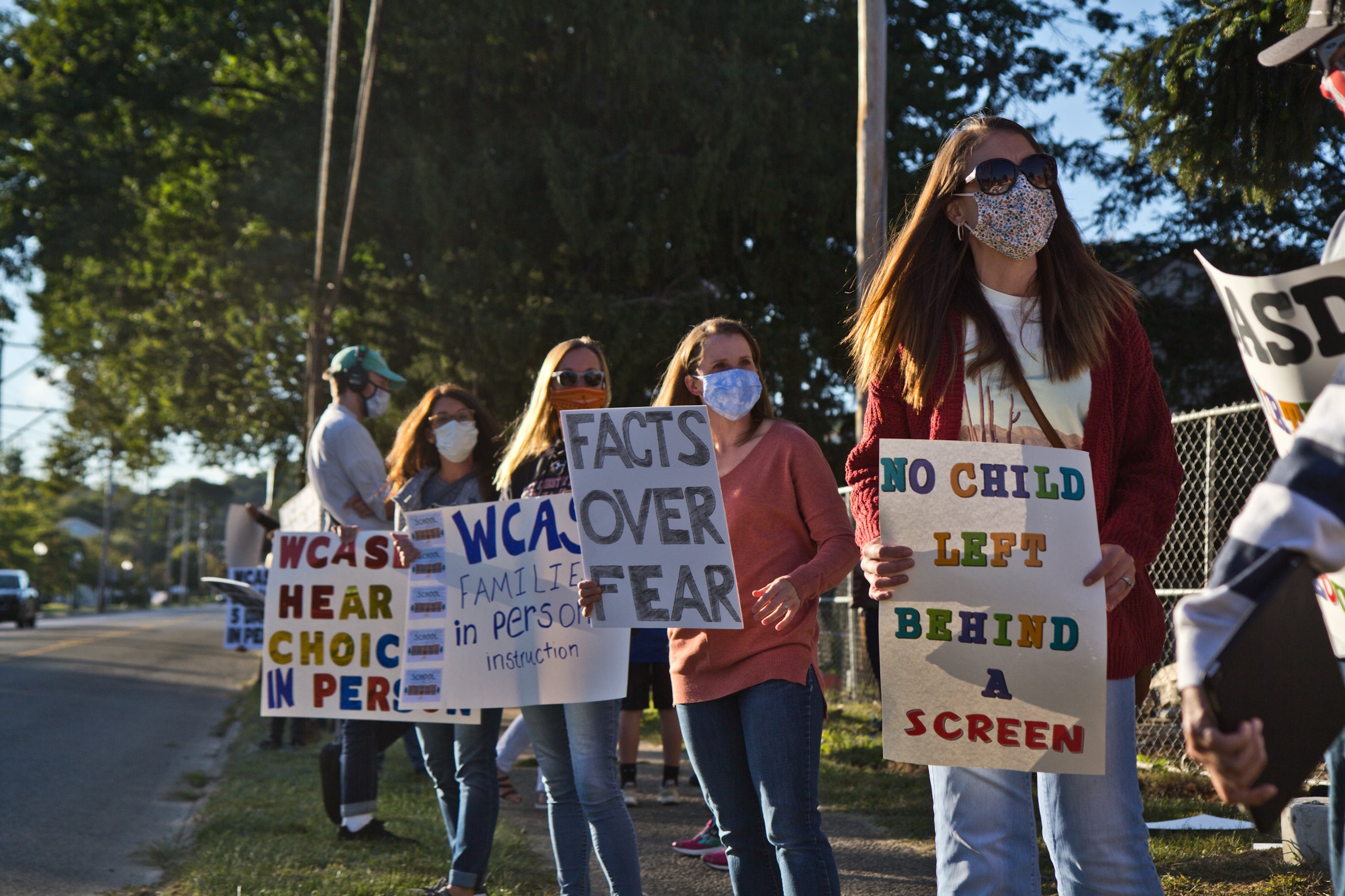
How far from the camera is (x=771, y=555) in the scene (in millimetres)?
3518

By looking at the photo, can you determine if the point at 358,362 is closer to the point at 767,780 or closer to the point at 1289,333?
the point at 767,780

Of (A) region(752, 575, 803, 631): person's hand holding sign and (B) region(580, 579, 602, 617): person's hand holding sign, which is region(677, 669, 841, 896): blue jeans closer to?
(A) region(752, 575, 803, 631): person's hand holding sign

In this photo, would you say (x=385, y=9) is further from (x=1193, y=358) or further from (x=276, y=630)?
(x=276, y=630)

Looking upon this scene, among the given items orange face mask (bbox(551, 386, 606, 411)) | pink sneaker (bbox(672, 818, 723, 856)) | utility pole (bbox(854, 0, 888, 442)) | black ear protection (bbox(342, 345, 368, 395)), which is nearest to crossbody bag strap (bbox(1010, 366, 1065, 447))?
orange face mask (bbox(551, 386, 606, 411))

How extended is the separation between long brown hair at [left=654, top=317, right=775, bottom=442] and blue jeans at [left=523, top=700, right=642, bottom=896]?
3.36 ft

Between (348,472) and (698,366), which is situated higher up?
(698,366)

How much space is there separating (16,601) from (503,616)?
38890 mm

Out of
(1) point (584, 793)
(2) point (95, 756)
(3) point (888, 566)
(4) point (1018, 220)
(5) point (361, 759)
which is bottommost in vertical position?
(2) point (95, 756)

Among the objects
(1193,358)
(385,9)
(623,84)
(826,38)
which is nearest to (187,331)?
(385,9)

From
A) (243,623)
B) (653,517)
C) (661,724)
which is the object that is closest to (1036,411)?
(653,517)

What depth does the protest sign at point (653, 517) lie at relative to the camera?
3473mm

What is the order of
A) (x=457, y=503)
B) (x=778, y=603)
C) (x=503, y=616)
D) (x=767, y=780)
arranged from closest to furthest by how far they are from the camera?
1. (x=778, y=603)
2. (x=767, y=780)
3. (x=503, y=616)
4. (x=457, y=503)

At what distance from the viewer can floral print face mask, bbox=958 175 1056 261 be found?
274 centimetres

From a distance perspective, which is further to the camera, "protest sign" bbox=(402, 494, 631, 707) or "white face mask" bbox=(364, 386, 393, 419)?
"white face mask" bbox=(364, 386, 393, 419)
